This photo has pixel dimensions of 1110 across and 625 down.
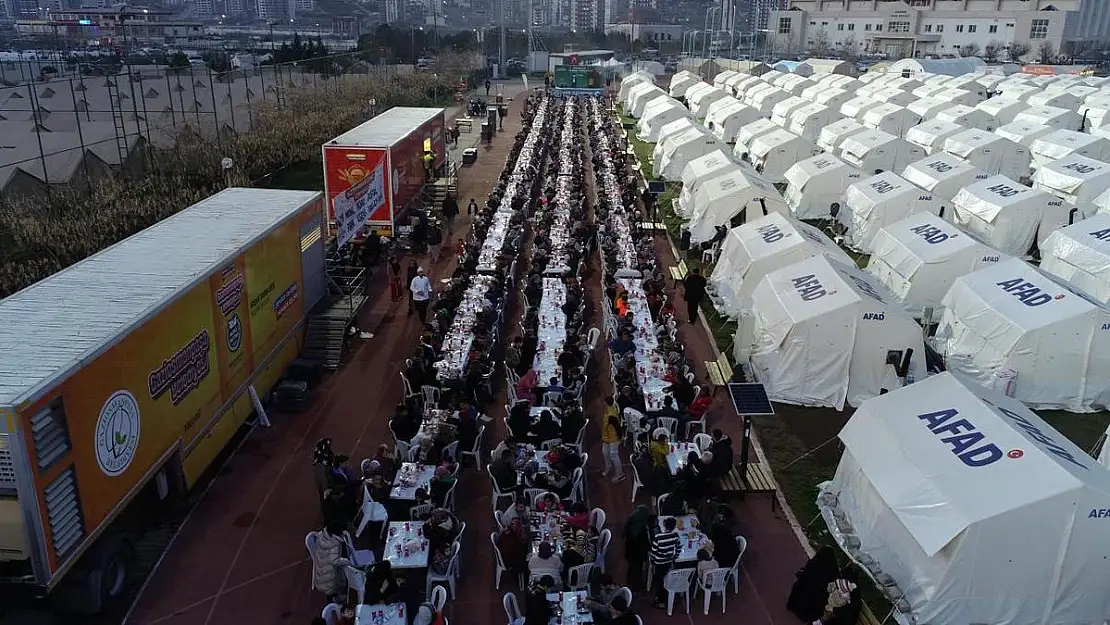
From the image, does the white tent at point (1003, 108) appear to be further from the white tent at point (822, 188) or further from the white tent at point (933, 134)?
the white tent at point (822, 188)

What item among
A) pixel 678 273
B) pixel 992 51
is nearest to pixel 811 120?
pixel 678 273

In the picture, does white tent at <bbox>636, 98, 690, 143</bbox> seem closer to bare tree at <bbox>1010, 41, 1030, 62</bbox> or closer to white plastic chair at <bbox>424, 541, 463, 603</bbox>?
white plastic chair at <bbox>424, 541, 463, 603</bbox>

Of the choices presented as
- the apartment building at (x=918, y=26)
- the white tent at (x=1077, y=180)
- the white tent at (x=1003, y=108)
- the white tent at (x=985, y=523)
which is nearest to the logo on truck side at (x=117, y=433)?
the white tent at (x=985, y=523)

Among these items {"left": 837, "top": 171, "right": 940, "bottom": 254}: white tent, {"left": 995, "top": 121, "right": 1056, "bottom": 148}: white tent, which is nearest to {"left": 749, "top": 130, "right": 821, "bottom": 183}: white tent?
{"left": 837, "top": 171, "right": 940, "bottom": 254}: white tent

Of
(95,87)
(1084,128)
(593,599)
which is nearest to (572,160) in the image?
(95,87)

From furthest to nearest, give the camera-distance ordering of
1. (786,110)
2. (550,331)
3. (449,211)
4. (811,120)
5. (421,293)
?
(786,110) < (811,120) < (449,211) < (421,293) < (550,331)

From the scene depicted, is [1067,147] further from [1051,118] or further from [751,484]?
[751,484]
